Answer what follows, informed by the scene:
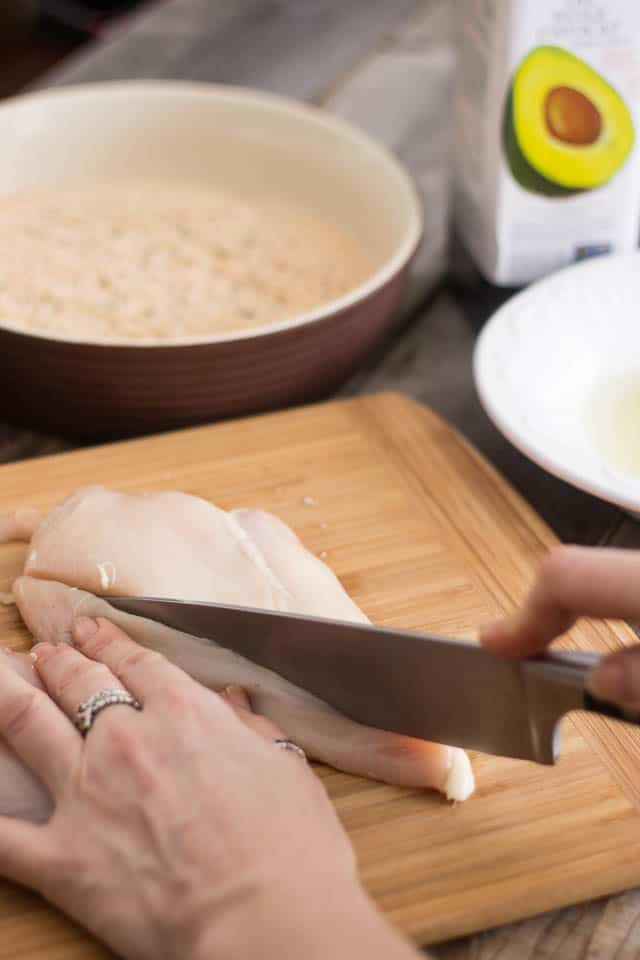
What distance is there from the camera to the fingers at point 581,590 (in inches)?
28.5

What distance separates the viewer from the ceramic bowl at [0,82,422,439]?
1.28 m

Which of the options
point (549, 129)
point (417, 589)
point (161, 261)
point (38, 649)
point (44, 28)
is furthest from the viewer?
point (44, 28)

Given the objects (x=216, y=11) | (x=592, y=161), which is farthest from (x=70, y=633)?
(x=216, y=11)

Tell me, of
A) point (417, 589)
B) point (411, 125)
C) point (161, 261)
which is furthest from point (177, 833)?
point (411, 125)

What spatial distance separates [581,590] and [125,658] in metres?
0.39

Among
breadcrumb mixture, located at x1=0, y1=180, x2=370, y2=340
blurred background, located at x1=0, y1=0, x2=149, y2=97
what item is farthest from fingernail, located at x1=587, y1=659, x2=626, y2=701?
blurred background, located at x1=0, y1=0, x2=149, y2=97

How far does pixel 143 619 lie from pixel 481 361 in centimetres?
47

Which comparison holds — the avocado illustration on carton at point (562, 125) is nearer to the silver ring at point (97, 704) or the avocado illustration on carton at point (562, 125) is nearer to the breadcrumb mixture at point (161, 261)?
the breadcrumb mixture at point (161, 261)

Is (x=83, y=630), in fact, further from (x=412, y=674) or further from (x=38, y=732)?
(x=412, y=674)

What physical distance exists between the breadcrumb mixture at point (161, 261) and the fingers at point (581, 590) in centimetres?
72

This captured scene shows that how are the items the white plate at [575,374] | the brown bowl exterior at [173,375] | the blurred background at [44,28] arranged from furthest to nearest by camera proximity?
the blurred background at [44,28], the brown bowl exterior at [173,375], the white plate at [575,374]

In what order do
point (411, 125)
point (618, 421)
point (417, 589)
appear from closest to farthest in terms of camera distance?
point (417, 589) → point (618, 421) → point (411, 125)

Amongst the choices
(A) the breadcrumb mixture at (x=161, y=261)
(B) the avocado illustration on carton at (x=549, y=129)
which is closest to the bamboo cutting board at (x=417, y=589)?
(A) the breadcrumb mixture at (x=161, y=261)

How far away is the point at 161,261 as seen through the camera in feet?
4.96
